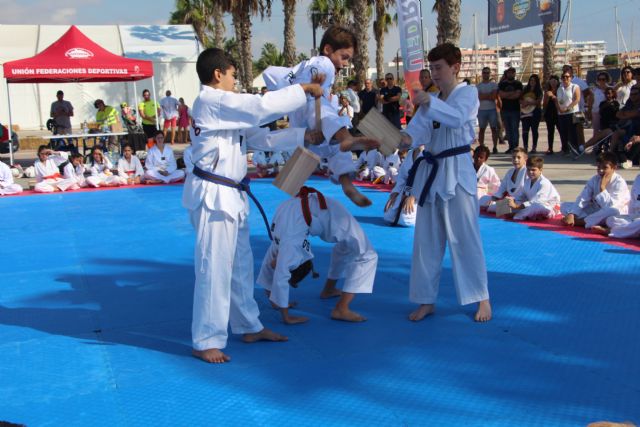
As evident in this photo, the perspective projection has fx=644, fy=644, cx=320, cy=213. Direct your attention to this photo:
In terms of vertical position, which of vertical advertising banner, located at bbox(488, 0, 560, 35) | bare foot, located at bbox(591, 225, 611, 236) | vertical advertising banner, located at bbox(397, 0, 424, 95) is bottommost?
bare foot, located at bbox(591, 225, 611, 236)

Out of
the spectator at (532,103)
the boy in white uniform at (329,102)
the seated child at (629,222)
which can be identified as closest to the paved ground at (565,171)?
the spectator at (532,103)

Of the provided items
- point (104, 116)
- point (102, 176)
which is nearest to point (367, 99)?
point (102, 176)

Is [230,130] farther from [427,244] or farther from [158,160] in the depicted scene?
[158,160]

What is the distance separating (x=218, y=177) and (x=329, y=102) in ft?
2.73

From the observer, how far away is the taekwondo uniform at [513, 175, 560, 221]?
6.68 metres

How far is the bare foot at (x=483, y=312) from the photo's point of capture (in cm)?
390

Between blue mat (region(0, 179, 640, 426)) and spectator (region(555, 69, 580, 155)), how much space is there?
6236 mm

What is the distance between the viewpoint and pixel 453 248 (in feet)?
12.7

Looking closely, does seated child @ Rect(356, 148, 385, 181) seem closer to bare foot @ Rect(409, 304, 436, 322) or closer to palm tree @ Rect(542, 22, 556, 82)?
bare foot @ Rect(409, 304, 436, 322)

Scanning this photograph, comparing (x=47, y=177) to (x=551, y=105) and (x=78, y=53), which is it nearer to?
(x=78, y=53)

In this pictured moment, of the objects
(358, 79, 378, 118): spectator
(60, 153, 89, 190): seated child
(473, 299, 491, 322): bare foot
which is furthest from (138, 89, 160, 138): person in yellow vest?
(473, 299, 491, 322): bare foot

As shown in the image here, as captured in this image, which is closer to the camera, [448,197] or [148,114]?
[448,197]

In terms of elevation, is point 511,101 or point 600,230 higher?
point 511,101

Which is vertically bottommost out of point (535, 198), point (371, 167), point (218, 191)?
point (535, 198)
